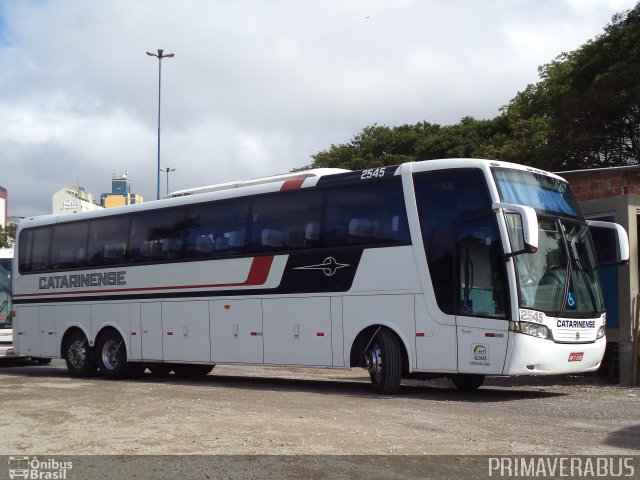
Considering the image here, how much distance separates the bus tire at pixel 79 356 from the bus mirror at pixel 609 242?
11129 mm

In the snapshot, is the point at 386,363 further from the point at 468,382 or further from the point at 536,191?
the point at 536,191

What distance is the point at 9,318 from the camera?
22.0m

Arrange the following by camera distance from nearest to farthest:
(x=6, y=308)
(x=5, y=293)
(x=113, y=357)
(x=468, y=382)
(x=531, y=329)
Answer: (x=531, y=329) → (x=468, y=382) → (x=113, y=357) → (x=6, y=308) → (x=5, y=293)

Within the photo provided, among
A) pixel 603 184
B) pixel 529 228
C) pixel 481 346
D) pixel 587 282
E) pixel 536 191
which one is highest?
pixel 603 184

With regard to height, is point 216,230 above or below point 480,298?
above

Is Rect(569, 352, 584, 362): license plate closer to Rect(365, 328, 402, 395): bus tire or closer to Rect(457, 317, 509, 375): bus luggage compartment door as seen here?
Rect(457, 317, 509, 375): bus luggage compartment door

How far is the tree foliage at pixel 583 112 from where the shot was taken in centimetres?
2828

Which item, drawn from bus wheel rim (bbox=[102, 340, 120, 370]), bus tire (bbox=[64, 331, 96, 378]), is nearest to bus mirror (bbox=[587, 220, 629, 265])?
bus wheel rim (bbox=[102, 340, 120, 370])

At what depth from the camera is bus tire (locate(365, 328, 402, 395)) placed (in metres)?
12.7

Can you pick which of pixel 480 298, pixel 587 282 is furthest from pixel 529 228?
pixel 587 282

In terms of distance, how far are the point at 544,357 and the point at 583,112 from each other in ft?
68.3

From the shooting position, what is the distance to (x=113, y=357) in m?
17.9

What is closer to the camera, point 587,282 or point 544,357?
point 544,357

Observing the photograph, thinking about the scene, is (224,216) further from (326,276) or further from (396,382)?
(396,382)
